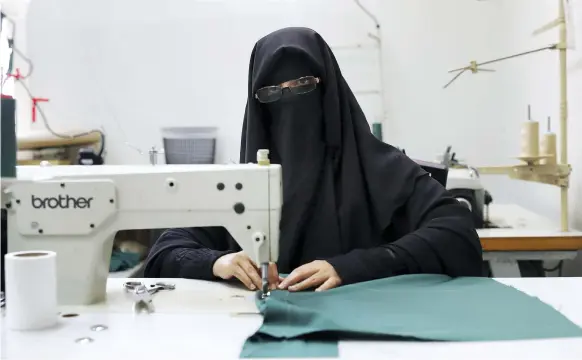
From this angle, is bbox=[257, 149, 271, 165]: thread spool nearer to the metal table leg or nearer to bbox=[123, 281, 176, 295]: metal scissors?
bbox=[123, 281, 176, 295]: metal scissors

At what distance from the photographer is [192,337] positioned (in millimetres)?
950

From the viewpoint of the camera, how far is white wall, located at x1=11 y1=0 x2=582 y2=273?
398 cm

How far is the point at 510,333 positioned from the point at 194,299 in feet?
2.02

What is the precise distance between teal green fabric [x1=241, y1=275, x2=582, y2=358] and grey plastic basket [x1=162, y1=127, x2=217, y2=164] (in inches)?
114

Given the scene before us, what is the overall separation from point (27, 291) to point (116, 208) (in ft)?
0.80


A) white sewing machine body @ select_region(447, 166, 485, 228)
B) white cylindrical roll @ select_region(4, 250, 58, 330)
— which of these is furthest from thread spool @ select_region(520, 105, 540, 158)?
white cylindrical roll @ select_region(4, 250, 58, 330)

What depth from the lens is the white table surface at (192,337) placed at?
0.87 m

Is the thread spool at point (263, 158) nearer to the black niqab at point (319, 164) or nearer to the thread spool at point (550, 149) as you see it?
the black niqab at point (319, 164)

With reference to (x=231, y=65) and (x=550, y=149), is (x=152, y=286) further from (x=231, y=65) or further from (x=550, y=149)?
(x=231, y=65)

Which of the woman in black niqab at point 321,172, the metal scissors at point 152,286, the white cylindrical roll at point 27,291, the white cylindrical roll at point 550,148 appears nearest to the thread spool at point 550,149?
the white cylindrical roll at point 550,148

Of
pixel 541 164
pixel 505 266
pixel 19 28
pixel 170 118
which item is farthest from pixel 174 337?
pixel 19 28

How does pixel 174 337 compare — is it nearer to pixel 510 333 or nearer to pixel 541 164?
pixel 510 333

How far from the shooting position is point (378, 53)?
4055 millimetres

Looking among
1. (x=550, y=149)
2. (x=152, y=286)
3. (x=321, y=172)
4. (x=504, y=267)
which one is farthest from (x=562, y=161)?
(x=152, y=286)
